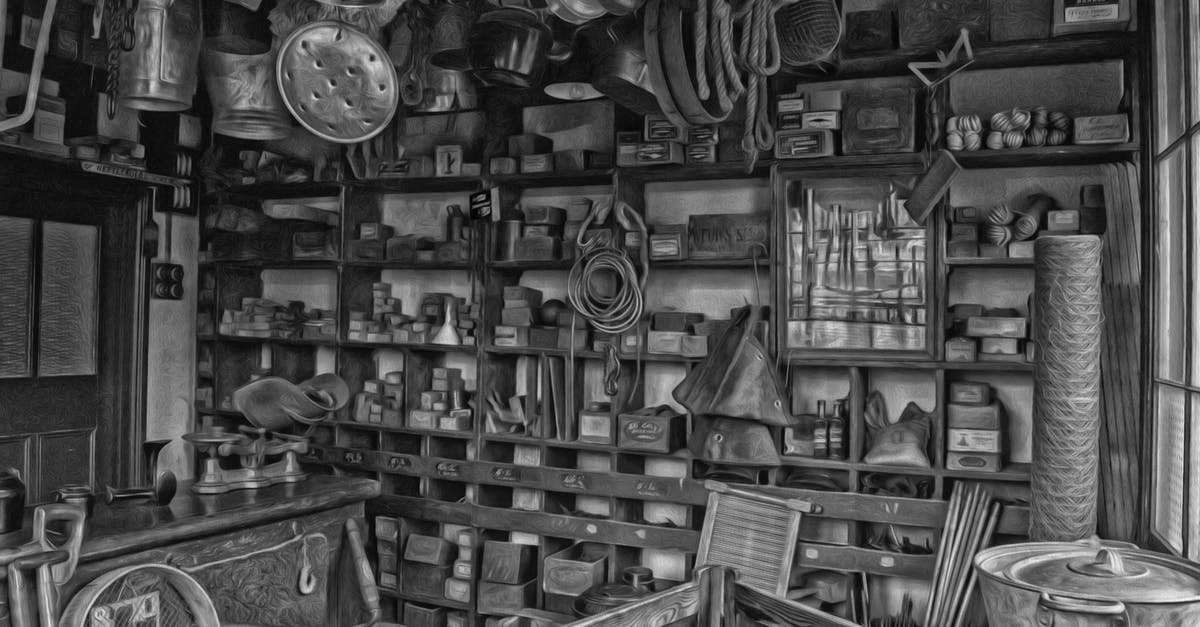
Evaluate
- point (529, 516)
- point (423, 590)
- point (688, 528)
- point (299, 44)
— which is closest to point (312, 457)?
point (423, 590)

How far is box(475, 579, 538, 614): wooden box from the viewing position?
420 centimetres

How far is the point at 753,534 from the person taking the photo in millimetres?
3748

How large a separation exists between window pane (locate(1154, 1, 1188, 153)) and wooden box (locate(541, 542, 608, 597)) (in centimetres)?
276

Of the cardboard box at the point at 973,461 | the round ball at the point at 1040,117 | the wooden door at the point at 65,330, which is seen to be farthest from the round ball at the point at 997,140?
the wooden door at the point at 65,330

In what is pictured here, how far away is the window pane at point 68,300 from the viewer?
471 centimetres

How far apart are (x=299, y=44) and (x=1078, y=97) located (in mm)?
2987

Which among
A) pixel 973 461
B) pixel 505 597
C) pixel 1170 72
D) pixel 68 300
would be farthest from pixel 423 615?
pixel 1170 72

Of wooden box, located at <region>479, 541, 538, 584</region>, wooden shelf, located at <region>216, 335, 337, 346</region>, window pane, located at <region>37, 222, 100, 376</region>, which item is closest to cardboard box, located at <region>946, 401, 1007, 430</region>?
wooden box, located at <region>479, 541, 538, 584</region>

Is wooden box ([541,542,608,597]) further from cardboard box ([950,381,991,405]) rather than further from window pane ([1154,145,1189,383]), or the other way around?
window pane ([1154,145,1189,383])

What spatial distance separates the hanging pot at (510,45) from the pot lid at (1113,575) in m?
2.10

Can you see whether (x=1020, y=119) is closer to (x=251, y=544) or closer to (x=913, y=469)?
(x=913, y=469)

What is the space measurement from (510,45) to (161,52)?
3.86ft

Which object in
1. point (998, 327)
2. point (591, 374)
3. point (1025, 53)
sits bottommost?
point (591, 374)

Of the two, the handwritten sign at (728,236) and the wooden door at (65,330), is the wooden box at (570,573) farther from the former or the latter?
the wooden door at (65,330)
